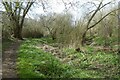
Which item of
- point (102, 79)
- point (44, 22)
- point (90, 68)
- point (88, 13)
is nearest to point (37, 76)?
point (102, 79)

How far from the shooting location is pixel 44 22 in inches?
1355

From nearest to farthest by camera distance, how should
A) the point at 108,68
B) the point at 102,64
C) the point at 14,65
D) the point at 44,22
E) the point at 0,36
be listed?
the point at 14,65 < the point at 108,68 < the point at 102,64 < the point at 0,36 < the point at 44,22

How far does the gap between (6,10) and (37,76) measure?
9694mm

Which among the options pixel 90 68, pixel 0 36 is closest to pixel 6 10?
pixel 0 36

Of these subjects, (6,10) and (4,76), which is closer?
(4,76)

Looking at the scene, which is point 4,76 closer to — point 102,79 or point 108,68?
point 102,79

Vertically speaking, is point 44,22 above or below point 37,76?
above

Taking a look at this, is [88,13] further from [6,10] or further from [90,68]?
[90,68]

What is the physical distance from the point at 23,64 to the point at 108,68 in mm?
3916

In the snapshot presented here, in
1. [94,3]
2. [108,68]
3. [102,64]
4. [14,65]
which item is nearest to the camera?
[14,65]

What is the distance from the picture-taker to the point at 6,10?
1791cm

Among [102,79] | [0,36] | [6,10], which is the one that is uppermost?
[6,10]

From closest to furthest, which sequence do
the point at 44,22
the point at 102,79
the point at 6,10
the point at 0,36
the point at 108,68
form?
the point at 102,79, the point at 108,68, the point at 6,10, the point at 0,36, the point at 44,22

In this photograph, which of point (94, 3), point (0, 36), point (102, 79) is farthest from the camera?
point (0, 36)
